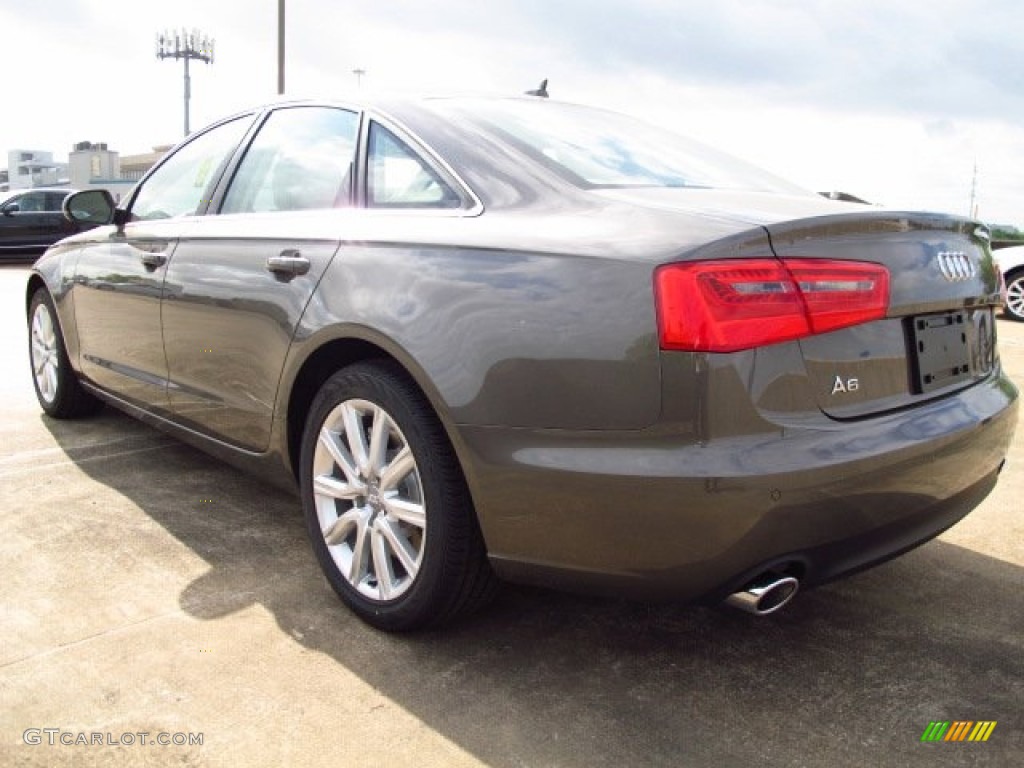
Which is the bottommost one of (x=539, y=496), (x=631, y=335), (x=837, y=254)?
(x=539, y=496)

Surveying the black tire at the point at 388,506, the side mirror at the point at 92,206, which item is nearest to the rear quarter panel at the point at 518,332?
the black tire at the point at 388,506

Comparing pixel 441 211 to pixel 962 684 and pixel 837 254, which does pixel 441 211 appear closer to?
pixel 837 254

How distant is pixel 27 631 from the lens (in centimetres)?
247

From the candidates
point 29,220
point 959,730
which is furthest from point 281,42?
point 959,730

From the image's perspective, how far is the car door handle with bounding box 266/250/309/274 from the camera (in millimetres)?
2623

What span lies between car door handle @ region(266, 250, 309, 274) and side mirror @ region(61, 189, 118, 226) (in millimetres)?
1656

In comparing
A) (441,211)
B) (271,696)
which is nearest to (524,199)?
(441,211)

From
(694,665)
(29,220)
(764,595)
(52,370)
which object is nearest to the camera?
(764,595)

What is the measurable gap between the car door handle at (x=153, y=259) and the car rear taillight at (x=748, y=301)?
7.06ft

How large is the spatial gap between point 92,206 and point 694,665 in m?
3.24

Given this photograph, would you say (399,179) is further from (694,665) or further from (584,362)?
(694,665)

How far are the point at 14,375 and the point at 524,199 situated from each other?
495 cm

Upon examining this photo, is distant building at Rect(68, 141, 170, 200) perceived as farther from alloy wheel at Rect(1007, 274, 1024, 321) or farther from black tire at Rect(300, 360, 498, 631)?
black tire at Rect(300, 360, 498, 631)

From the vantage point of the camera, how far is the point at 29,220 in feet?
55.0
